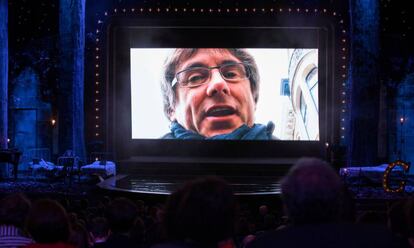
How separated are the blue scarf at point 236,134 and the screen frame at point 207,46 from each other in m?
0.23

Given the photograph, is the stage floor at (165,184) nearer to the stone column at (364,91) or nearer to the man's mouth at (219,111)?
the man's mouth at (219,111)

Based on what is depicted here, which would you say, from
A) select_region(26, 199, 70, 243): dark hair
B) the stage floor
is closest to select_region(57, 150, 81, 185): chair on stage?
the stage floor

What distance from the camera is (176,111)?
14406mm

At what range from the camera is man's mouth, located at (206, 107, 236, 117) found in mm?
14313

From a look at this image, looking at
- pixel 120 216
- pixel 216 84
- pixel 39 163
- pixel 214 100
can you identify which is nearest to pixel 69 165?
pixel 39 163

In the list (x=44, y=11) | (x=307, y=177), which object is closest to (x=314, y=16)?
(x=44, y=11)

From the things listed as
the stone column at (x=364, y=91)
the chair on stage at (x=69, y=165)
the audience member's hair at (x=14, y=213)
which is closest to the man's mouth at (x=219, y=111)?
the stone column at (x=364, y=91)

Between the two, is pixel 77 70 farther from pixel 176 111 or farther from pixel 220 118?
pixel 220 118

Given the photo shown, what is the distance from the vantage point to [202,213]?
70.2 inches

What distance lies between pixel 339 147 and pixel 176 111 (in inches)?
162

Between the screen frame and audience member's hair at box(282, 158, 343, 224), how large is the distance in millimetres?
12872

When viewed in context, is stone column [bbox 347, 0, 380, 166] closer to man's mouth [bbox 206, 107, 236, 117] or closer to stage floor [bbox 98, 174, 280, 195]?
stage floor [bbox 98, 174, 280, 195]

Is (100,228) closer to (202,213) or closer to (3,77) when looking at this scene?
(202,213)

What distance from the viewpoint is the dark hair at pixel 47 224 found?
245 centimetres
